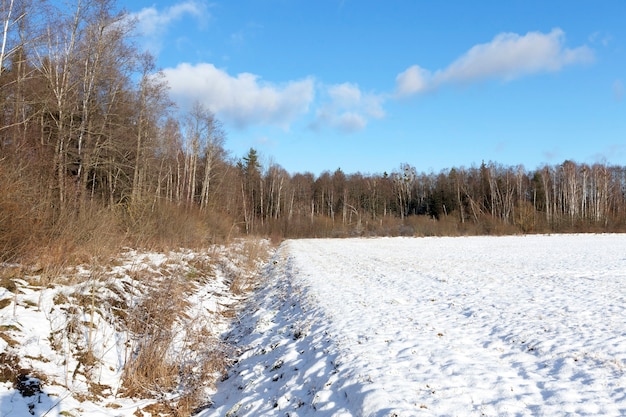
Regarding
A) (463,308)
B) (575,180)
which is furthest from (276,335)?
(575,180)

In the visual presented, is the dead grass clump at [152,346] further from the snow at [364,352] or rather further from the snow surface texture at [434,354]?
the snow surface texture at [434,354]

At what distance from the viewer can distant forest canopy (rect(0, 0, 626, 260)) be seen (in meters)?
10.7

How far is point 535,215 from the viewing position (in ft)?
203

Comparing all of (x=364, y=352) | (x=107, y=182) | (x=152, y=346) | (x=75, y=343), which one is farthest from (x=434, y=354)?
(x=107, y=182)

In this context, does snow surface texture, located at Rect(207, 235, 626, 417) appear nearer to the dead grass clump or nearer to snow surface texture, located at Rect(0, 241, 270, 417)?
the dead grass clump

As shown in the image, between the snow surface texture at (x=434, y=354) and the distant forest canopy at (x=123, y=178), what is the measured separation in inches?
229

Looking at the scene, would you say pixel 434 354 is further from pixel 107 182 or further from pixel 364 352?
pixel 107 182

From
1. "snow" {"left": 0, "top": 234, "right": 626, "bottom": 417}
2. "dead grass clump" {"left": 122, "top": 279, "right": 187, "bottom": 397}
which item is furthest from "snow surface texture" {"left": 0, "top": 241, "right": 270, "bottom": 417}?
"dead grass clump" {"left": 122, "top": 279, "right": 187, "bottom": 397}

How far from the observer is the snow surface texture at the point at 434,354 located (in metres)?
4.70

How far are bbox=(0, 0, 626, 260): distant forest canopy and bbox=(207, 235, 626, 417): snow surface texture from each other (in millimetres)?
5811

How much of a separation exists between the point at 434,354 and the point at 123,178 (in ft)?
77.4

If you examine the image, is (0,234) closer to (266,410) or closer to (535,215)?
(266,410)

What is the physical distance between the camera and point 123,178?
24.5 metres

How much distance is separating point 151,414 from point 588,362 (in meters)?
6.44
